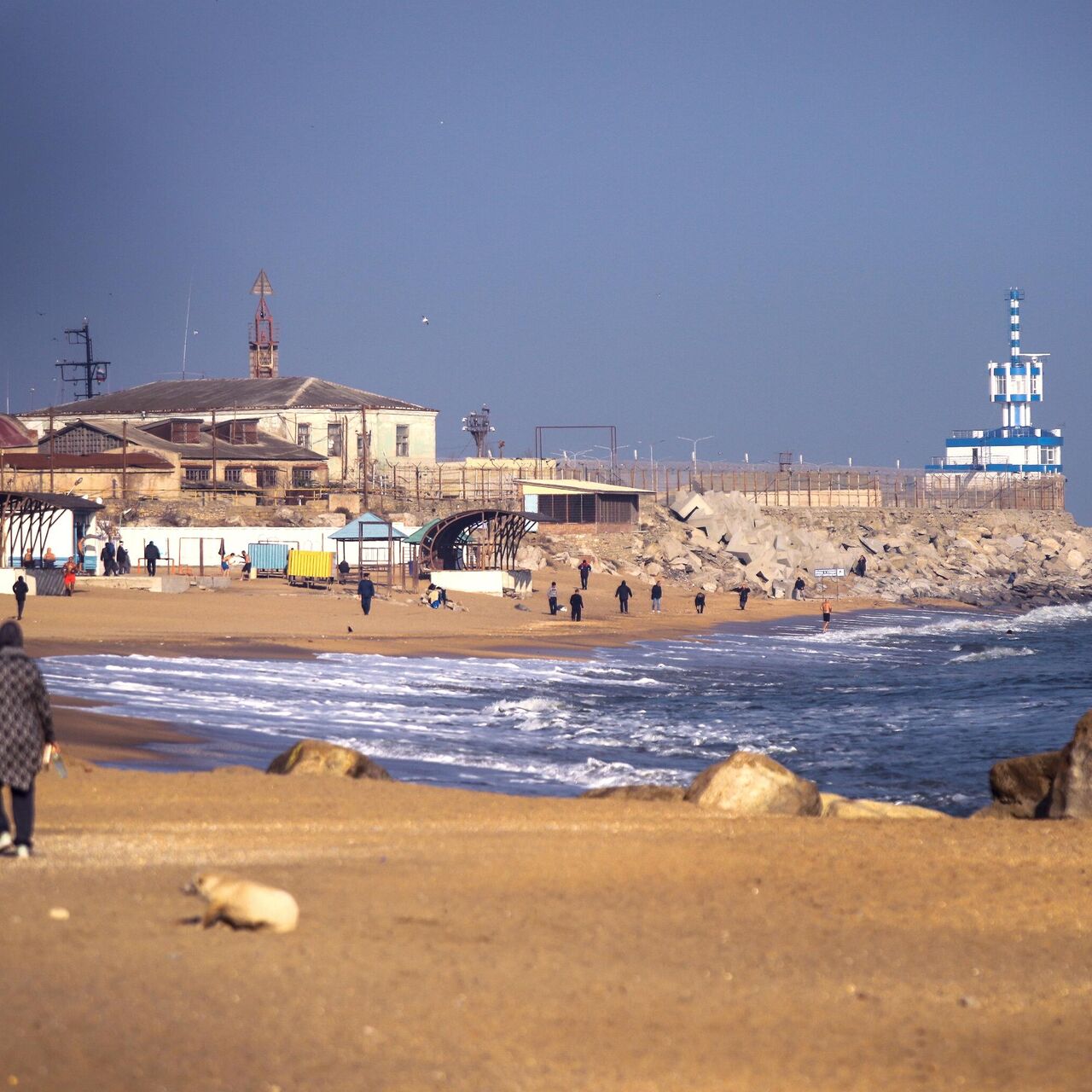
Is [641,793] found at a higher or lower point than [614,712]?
higher

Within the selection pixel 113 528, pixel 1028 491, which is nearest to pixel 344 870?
pixel 113 528

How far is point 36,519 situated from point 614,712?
26059 mm

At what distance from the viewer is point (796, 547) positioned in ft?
252

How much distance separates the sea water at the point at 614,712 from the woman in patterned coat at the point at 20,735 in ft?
20.5

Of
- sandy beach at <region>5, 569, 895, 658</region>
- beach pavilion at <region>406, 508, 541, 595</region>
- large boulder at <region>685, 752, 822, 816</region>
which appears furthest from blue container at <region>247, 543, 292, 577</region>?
large boulder at <region>685, 752, 822, 816</region>

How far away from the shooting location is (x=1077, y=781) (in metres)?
12.8

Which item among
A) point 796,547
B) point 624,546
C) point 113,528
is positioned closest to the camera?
point 113,528

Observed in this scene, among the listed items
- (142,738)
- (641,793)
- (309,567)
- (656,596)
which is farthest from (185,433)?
(641,793)

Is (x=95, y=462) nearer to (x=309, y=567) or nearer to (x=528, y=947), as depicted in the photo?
(x=309, y=567)

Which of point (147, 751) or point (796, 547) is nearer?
point (147, 751)

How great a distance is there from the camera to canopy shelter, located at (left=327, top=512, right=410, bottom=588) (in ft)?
158

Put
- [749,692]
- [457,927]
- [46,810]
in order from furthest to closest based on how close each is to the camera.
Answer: [749,692] → [46,810] → [457,927]

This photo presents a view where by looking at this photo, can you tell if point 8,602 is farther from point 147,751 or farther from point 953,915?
point 953,915

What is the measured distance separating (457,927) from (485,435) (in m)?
78.4
